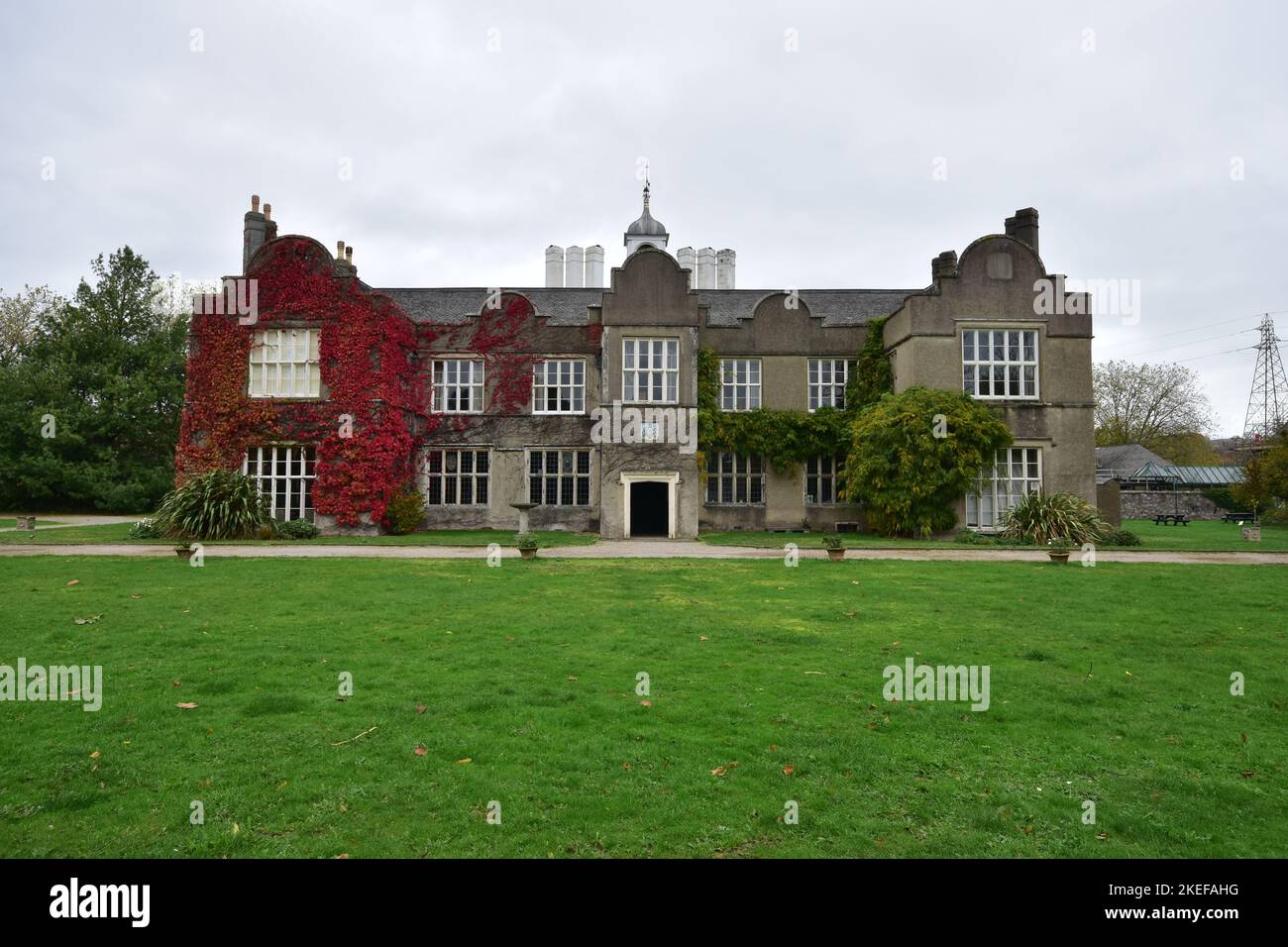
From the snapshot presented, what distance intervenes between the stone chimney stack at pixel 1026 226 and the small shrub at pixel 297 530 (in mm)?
26128

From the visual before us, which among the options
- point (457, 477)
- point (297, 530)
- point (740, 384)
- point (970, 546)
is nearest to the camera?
point (970, 546)

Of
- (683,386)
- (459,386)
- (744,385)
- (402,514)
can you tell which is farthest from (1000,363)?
(402,514)

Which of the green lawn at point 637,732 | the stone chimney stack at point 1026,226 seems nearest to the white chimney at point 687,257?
the stone chimney stack at point 1026,226

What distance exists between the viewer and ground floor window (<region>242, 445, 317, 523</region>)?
25.4m

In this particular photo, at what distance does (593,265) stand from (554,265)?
7.59ft

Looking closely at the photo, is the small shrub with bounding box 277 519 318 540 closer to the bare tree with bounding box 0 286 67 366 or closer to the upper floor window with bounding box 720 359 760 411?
the upper floor window with bounding box 720 359 760 411

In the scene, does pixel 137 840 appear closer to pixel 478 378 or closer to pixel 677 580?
pixel 677 580

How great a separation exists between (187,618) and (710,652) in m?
6.53

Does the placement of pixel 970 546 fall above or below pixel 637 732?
above

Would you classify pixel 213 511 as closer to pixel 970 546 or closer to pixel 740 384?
pixel 740 384

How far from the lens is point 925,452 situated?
942 inches

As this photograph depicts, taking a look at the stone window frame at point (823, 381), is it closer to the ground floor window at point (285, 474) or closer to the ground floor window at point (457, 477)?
the ground floor window at point (457, 477)

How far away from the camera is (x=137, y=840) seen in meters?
3.70

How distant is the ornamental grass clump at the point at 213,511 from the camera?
69.2ft
